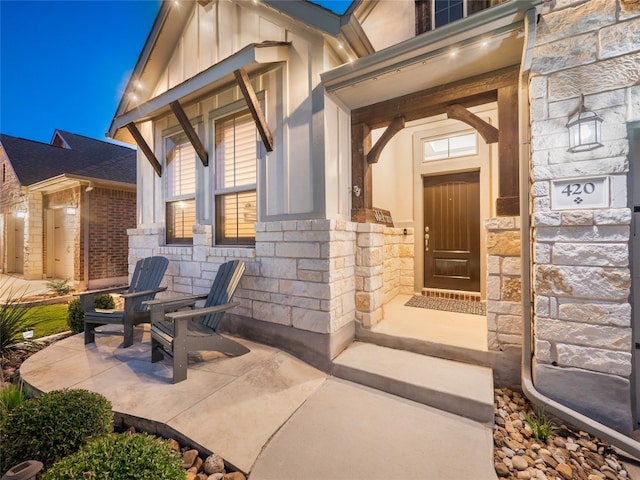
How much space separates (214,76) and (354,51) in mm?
1583

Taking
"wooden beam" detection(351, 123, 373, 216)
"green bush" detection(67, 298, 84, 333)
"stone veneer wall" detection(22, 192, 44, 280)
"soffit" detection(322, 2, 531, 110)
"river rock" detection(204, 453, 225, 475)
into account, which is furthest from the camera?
"stone veneer wall" detection(22, 192, 44, 280)

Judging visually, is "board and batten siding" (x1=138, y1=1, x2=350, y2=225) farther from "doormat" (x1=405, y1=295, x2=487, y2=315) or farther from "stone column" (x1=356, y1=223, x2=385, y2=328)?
"doormat" (x1=405, y1=295, x2=487, y2=315)

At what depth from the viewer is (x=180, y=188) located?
13.3 ft

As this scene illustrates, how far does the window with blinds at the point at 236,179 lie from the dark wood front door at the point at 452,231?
9.92 feet

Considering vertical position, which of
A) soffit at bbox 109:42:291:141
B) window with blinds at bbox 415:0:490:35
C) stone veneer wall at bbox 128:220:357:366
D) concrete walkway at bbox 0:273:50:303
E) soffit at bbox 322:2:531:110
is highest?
window with blinds at bbox 415:0:490:35

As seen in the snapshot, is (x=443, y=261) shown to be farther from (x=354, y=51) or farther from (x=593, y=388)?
(x=354, y=51)

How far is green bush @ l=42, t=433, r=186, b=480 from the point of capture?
1119mm

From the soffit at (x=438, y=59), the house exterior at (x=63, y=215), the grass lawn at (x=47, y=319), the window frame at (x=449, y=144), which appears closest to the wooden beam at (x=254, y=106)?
the soffit at (x=438, y=59)

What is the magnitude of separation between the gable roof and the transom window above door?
7663 mm

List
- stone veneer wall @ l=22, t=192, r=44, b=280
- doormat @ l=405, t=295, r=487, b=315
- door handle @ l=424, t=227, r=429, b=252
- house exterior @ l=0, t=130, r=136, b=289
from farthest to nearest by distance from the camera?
stone veneer wall @ l=22, t=192, r=44, b=280 → house exterior @ l=0, t=130, r=136, b=289 → door handle @ l=424, t=227, r=429, b=252 → doormat @ l=405, t=295, r=487, b=315

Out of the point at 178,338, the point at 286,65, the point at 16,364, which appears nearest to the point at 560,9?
the point at 286,65

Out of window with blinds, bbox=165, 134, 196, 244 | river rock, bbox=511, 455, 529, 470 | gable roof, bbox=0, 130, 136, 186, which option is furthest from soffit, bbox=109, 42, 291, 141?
gable roof, bbox=0, 130, 136, 186

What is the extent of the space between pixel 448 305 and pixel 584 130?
2.64 metres

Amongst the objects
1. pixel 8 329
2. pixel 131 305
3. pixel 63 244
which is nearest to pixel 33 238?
pixel 63 244
